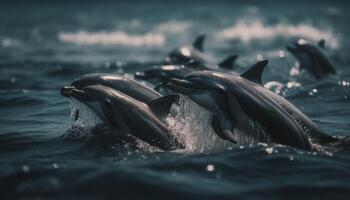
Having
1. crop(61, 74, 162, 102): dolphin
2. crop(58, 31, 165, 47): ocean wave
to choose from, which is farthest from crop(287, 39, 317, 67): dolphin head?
crop(58, 31, 165, 47): ocean wave

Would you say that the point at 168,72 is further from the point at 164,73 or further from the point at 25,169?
the point at 25,169

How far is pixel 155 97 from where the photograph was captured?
10977 mm

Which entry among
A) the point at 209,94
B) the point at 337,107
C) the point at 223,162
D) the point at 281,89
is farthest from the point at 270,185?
the point at 281,89

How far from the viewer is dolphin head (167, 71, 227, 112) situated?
933 cm

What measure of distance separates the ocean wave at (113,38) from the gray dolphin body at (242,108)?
85.8 feet

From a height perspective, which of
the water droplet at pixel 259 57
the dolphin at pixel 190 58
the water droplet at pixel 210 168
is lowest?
the water droplet at pixel 210 168

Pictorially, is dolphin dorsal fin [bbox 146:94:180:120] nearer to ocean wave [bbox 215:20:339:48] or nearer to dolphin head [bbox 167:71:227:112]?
dolphin head [bbox 167:71:227:112]

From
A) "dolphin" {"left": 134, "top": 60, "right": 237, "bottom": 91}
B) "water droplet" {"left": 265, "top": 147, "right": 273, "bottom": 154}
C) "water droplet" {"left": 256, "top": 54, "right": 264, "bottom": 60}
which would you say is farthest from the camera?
"water droplet" {"left": 256, "top": 54, "right": 264, "bottom": 60}

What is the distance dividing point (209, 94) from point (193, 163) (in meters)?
1.17

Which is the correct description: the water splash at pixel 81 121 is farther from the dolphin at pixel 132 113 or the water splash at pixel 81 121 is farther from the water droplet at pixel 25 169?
the water droplet at pixel 25 169

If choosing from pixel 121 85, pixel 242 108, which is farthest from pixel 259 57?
pixel 242 108

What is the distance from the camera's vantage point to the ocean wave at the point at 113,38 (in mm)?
36616

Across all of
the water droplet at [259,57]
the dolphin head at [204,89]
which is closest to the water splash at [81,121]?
the dolphin head at [204,89]

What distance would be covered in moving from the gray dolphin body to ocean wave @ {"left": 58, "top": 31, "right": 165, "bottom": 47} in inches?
1030
